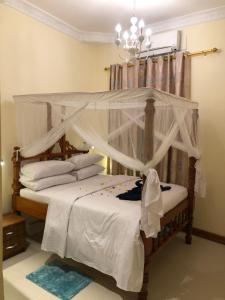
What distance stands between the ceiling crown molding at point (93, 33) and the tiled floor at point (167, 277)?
314 centimetres

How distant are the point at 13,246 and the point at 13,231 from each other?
193mm

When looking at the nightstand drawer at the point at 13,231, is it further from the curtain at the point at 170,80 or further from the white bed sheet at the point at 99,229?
the curtain at the point at 170,80

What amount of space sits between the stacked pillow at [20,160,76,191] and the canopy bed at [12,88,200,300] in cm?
10

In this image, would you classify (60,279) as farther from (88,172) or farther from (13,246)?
(88,172)

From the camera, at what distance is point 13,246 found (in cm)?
300

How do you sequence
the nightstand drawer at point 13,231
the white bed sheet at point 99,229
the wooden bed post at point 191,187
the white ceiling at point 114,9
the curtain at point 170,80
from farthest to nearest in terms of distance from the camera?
the curtain at point 170,80
the wooden bed post at point 191,187
the white ceiling at point 114,9
the nightstand drawer at point 13,231
the white bed sheet at point 99,229

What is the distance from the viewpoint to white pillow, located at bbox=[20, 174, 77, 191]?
10.0ft

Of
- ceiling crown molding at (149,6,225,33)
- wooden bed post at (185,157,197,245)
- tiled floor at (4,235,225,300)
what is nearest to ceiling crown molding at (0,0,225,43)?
ceiling crown molding at (149,6,225,33)

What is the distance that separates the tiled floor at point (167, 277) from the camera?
238 centimetres

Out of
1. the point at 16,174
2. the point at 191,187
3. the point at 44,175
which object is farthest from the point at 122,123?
the point at 16,174

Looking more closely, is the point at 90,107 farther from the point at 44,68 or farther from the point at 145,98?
the point at 44,68

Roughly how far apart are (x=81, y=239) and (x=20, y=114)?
1.83 meters

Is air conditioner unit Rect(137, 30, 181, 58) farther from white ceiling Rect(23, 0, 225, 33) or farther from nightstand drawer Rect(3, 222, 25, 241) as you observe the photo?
nightstand drawer Rect(3, 222, 25, 241)

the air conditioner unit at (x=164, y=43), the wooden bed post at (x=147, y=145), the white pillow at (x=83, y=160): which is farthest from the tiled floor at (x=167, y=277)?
the air conditioner unit at (x=164, y=43)
